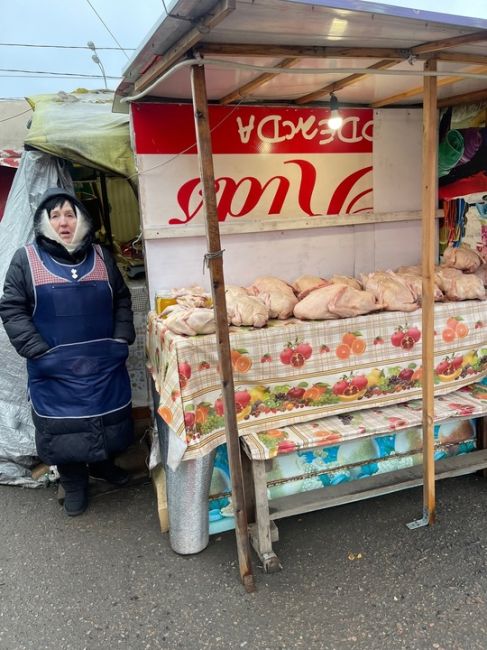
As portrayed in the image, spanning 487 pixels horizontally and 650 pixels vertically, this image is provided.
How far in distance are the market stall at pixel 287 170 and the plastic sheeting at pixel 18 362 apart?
1.05 m

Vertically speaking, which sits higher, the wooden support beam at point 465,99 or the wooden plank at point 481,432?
the wooden support beam at point 465,99

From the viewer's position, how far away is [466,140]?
161 inches

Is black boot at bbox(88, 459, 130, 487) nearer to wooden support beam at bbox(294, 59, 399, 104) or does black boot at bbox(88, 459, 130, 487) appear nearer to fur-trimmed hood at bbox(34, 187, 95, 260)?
fur-trimmed hood at bbox(34, 187, 95, 260)

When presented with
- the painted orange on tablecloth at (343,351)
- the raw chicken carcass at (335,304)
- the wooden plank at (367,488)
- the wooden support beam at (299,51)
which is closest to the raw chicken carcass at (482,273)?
the raw chicken carcass at (335,304)

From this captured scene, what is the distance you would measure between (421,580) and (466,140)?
3316 mm

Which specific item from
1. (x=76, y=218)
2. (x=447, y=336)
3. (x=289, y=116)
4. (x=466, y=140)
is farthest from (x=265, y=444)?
(x=466, y=140)

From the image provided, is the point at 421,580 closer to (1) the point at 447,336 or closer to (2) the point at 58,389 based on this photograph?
(1) the point at 447,336

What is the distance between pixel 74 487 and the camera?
357 centimetres

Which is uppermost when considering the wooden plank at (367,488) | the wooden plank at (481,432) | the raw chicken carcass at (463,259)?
the raw chicken carcass at (463,259)

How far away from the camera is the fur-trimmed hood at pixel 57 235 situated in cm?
329

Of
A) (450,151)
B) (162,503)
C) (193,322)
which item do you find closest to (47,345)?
(193,322)

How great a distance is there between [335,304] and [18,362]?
8.31ft

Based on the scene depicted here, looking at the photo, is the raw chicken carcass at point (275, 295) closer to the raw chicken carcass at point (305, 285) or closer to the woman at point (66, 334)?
the raw chicken carcass at point (305, 285)

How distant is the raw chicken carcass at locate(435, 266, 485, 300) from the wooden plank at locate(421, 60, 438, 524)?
549 mm
